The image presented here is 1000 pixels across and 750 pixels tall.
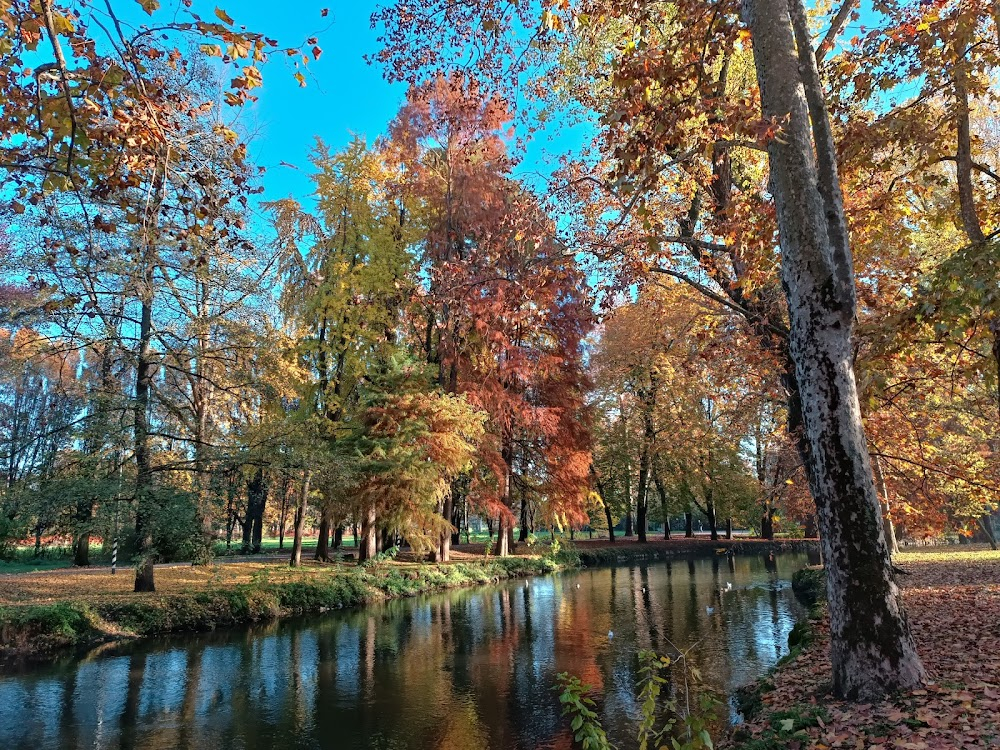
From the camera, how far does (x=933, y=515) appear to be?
12664 mm

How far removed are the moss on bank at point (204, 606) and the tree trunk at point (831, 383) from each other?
42.8ft

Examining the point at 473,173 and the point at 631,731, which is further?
the point at 473,173

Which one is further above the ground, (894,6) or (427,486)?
(894,6)

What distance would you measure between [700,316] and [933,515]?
644cm

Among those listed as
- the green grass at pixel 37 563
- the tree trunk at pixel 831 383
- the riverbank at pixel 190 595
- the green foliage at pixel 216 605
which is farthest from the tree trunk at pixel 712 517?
the tree trunk at pixel 831 383

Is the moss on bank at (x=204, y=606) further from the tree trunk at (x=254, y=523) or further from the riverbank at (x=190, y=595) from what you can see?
the tree trunk at (x=254, y=523)

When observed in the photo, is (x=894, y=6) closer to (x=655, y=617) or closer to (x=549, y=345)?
(x=655, y=617)

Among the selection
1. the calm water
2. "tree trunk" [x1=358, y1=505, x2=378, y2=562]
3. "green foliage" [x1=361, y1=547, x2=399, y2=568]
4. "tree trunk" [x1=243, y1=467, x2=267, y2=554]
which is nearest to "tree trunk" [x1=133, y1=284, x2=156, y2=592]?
the calm water

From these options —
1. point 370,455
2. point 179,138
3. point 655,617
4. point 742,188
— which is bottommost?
point 655,617

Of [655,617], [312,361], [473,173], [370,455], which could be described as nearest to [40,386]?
[312,361]

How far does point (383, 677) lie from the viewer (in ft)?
32.7

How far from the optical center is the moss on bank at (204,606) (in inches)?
450

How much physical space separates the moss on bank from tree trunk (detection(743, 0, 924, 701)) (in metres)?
13.1

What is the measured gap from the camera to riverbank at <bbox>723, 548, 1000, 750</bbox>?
4.28 m
